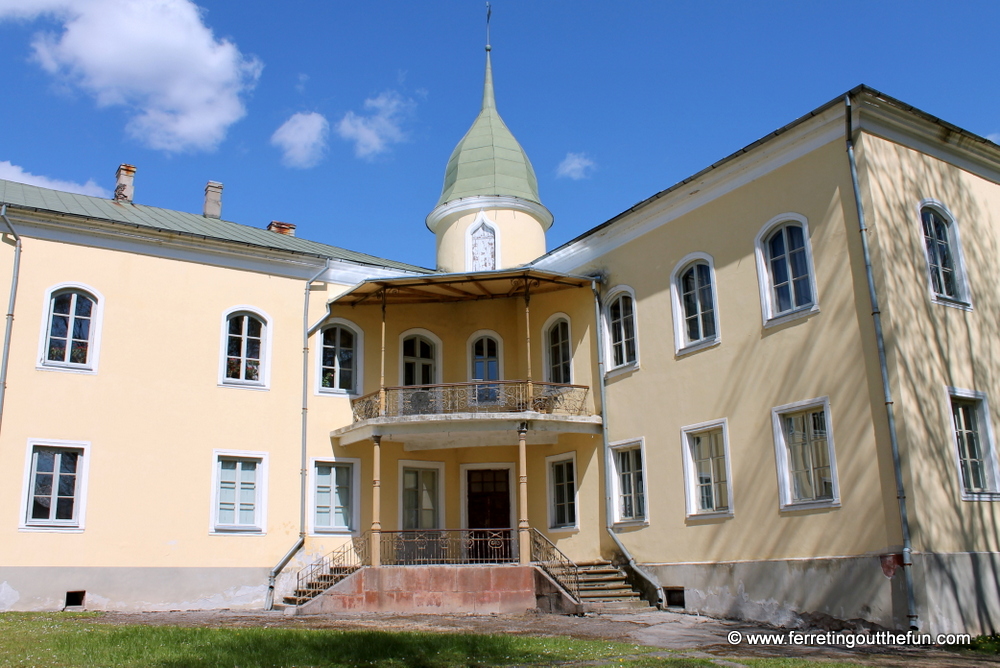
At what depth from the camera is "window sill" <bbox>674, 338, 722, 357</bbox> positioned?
15.6 metres

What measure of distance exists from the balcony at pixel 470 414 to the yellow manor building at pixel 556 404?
0.08 meters

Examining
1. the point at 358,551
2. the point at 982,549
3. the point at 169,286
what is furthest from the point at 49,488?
the point at 982,549

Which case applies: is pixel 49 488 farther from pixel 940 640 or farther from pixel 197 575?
pixel 940 640

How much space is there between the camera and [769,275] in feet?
48.9

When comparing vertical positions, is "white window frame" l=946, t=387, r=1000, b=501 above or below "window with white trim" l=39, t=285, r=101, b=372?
below

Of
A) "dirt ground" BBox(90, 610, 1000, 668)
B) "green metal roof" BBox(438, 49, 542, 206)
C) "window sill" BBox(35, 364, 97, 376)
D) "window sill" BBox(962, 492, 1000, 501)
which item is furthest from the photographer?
"green metal roof" BBox(438, 49, 542, 206)

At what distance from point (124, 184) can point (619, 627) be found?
15.1 metres

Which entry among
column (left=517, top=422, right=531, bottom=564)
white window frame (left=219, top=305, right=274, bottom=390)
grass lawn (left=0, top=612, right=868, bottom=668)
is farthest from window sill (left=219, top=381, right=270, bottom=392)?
grass lawn (left=0, top=612, right=868, bottom=668)

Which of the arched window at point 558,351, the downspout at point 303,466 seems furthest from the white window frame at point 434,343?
the arched window at point 558,351

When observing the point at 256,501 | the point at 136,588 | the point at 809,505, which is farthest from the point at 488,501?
the point at 809,505

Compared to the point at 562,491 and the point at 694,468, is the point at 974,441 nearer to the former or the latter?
the point at 694,468

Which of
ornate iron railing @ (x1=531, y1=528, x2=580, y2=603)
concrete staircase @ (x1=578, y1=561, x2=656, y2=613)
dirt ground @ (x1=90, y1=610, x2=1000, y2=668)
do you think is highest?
ornate iron railing @ (x1=531, y1=528, x2=580, y2=603)

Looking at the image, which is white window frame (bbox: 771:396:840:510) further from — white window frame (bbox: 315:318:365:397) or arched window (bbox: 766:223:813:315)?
white window frame (bbox: 315:318:365:397)

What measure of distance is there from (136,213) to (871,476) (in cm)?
1553
